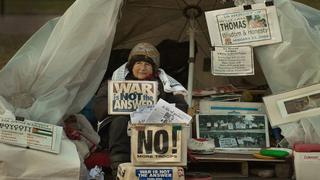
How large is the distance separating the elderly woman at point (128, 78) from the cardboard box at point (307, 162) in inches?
40.3

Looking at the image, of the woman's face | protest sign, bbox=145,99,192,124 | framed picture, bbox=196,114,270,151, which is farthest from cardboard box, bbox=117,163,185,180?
framed picture, bbox=196,114,270,151

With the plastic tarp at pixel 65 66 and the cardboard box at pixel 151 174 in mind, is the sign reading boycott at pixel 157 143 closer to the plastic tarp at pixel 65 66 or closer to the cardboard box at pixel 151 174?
the cardboard box at pixel 151 174

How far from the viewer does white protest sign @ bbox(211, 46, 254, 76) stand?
5.18 m

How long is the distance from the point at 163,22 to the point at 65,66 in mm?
2147

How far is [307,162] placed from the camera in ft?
15.1

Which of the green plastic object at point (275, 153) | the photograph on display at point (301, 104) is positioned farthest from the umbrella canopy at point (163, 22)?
the green plastic object at point (275, 153)

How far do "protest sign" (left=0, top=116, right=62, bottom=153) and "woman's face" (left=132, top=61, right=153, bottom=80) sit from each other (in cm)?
104

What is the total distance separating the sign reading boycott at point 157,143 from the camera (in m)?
4.15

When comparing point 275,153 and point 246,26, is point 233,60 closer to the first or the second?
point 246,26

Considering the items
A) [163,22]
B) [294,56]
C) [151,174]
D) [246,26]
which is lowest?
[151,174]

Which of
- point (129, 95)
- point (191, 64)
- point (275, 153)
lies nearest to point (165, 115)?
point (129, 95)

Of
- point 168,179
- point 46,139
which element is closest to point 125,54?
point 46,139

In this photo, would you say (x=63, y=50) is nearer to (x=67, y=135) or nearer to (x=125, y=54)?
(x=67, y=135)

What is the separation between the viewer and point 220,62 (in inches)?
208
